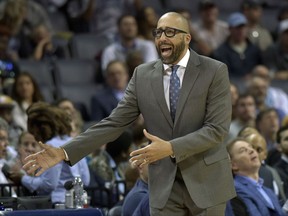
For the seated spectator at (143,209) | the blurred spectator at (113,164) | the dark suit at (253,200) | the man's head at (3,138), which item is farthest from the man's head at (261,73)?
the seated spectator at (143,209)

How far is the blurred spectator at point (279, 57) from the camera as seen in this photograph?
594 inches

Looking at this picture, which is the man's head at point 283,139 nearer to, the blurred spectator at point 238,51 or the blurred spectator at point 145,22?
A: the blurred spectator at point 238,51

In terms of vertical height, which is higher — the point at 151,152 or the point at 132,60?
the point at 132,60

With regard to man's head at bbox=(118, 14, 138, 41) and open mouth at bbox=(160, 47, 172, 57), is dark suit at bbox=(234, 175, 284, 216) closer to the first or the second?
open mouth at bbox=(160, 47, 172, 57)

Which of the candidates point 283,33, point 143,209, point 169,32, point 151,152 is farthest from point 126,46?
point 151,152

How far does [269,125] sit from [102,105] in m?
2.06

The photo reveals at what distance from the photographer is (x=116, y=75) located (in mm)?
13031

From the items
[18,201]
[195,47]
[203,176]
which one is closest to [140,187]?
[18,201]

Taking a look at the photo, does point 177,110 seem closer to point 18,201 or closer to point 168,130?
point 168,130

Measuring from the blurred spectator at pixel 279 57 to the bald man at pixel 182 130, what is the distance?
7.93 m

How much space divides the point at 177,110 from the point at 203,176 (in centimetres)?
49

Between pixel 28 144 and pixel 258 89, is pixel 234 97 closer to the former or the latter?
pixel 258 89

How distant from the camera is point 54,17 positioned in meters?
15.0

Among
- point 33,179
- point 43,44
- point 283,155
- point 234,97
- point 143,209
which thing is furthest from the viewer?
point 43,44
